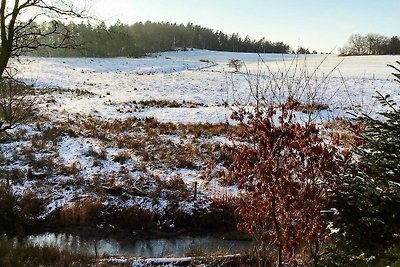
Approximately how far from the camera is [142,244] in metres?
11.1

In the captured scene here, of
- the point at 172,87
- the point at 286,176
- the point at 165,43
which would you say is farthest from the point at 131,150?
the point at 165,43

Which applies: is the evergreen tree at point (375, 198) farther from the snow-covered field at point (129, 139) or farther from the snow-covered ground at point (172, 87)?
the snow-covered ground at point (172, 87)

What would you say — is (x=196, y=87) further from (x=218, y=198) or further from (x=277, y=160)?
(x=277, y=160)

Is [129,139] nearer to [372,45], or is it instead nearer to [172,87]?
[172,87]

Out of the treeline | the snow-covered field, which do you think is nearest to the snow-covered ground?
the snow-covered field

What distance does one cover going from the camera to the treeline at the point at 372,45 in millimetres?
62250

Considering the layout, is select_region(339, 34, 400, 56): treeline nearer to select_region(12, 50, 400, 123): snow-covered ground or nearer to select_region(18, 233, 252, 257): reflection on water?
select_region(12, 50, 400, 123): snow-covered ground

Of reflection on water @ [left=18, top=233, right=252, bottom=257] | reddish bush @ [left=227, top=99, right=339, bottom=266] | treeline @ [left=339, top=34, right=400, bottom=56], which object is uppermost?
treeline @ [left=339, top=34, right=400, bottom=56]

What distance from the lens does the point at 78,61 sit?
50.5 m

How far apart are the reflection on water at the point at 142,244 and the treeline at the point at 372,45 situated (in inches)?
2206

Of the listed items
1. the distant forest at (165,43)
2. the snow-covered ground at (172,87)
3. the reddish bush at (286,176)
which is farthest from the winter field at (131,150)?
the distant forest at (165,43)

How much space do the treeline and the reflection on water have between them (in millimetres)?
56039

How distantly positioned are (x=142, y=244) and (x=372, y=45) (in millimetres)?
65200

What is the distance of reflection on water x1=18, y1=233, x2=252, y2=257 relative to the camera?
1045cm
